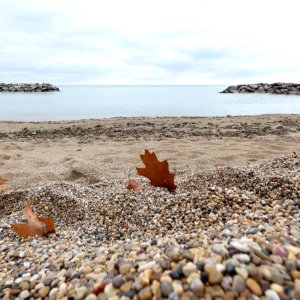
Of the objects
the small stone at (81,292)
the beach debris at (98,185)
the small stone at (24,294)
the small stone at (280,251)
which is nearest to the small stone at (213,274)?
the small stone at (280,251)

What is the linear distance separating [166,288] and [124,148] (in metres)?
6.20

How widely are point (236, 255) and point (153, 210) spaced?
1.52 m

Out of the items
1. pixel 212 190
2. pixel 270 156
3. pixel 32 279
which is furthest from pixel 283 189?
pixel 270 156

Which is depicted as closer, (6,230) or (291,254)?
(291,254)

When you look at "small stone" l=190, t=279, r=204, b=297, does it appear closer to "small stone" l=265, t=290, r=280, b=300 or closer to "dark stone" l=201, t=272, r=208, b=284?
"dark stone" l=201, t=272, r=208, b=284

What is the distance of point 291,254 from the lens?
1.55 meters

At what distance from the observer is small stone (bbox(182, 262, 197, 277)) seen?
149 cm

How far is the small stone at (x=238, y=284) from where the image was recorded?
4.46 feet

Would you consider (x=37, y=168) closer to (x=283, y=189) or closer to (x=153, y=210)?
(x=153, y=210)

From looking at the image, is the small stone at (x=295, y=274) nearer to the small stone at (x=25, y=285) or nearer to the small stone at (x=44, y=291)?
the small stone at (x=44, y=291)

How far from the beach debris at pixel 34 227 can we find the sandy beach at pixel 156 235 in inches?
3.4

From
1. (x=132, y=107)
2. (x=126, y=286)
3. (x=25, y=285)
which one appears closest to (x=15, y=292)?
(x=25, y=285)

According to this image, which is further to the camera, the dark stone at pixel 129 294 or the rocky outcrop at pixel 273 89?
the rocky outcrop at pixel 273 89

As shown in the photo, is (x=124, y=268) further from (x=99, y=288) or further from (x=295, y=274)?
(x=295, y=274)
